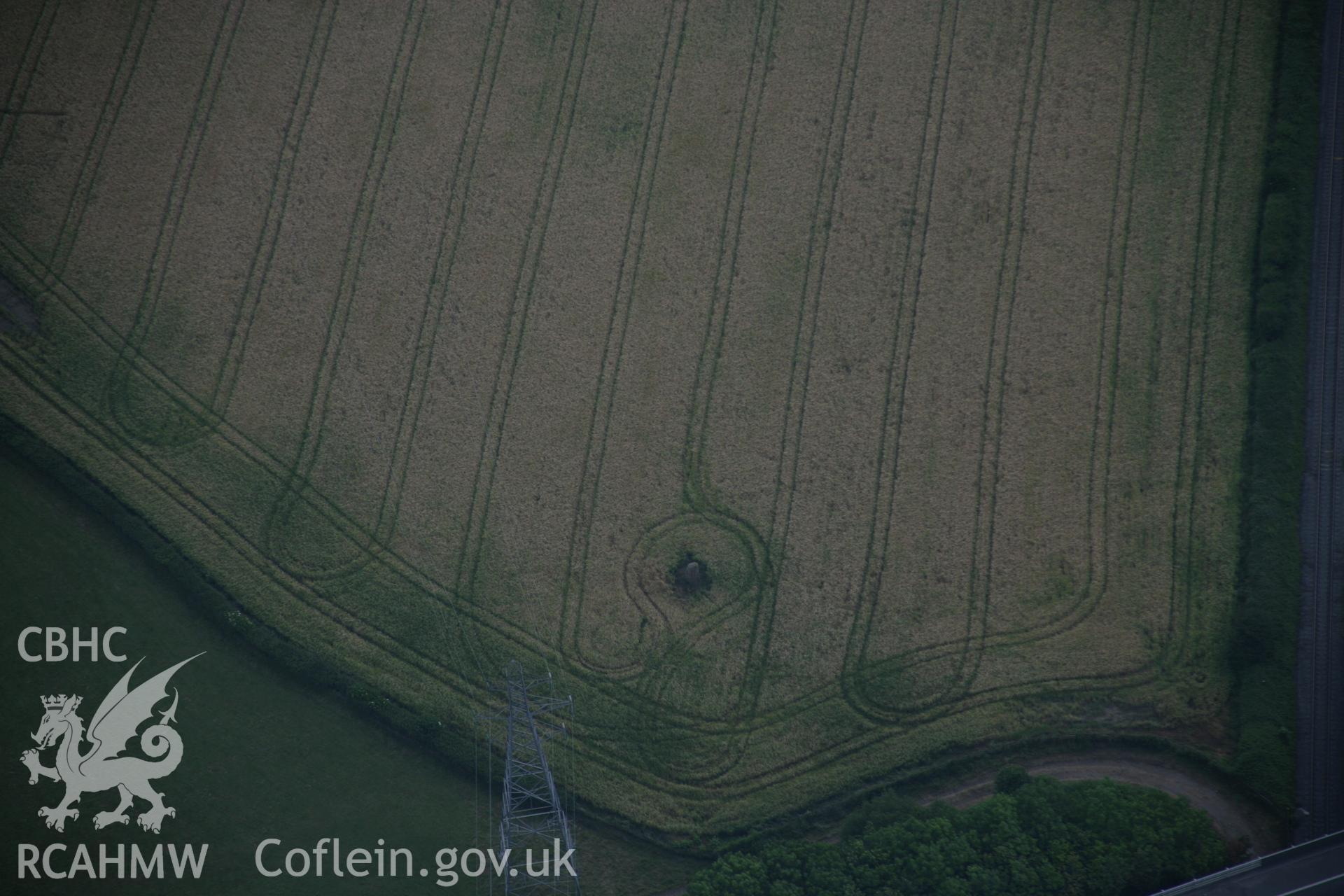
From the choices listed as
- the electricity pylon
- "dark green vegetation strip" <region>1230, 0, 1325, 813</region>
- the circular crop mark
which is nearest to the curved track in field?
"dark green vegetation strip" <region>1230, 0, 1325, 813</region>

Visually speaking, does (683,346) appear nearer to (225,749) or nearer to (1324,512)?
(225,749)

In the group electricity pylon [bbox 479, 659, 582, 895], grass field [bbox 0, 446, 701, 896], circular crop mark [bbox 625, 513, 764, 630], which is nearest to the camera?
electricity pylon [bbox 479, 659, 582, 895]

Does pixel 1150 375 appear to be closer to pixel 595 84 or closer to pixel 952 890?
pixel 952 890

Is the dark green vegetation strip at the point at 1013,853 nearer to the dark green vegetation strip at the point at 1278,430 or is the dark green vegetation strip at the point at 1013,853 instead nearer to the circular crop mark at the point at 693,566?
the dark green vegetation strip at the point at 1278,430

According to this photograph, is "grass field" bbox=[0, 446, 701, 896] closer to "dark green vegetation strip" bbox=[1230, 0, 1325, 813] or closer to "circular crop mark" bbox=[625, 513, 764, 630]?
"circular crop mark" bbox=[625, 513, 764, 630]

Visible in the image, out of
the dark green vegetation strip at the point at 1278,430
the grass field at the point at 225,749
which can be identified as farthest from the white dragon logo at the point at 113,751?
the dark green vegetation strip at the point at 1278,430
